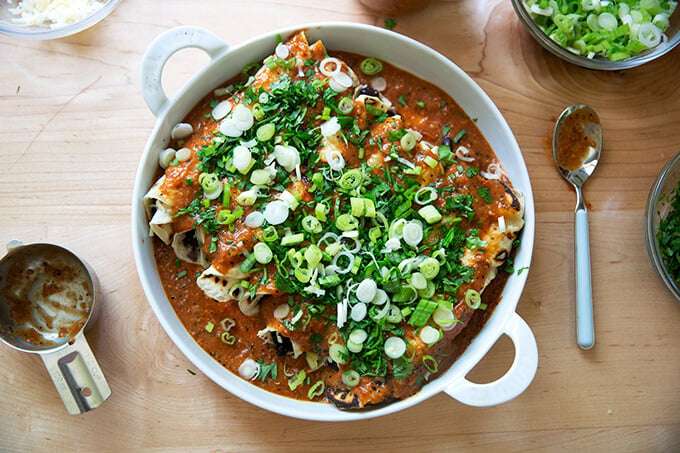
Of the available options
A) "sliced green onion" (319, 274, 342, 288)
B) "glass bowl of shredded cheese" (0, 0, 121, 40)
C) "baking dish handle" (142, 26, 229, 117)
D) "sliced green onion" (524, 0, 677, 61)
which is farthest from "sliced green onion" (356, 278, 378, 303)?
"glass bowl of shredded cheese" (0, 0, 121, 40)

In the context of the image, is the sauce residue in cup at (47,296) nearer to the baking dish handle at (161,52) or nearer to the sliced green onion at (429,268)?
the baking dish handle at (161,52)

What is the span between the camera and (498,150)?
2.62 m

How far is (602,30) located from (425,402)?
2.06 m

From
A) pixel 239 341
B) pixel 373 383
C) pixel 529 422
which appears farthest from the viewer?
pixel 529 422

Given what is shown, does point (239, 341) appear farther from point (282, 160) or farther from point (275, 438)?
point (282, 160)

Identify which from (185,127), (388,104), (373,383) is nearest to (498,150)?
(388,104)

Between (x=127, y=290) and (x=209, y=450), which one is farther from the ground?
(x=127, y=290)

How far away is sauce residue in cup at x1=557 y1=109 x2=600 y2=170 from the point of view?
108 inches

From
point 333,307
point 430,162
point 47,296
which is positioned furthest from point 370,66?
point 47,296

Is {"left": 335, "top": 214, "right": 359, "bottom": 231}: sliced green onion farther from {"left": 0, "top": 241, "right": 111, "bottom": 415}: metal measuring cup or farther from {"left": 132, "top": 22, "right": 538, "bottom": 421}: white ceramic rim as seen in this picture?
{"left": 0, "top": 241, "right": 111, "bottom": 415}: metal measuring cup

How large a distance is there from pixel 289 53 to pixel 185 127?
583mm

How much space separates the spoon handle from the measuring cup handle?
2222mm

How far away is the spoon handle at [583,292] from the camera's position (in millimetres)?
2648

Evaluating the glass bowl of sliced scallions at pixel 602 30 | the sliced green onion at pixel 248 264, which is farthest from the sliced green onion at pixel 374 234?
the glass bowl of sliced scallions at pixel 602 30
